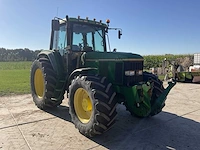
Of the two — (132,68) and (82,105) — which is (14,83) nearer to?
(82,105)

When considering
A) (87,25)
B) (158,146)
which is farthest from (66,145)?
(87,25)

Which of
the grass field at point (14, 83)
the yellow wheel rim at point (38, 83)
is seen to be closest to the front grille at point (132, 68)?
the yellow wheel rim at point (38, 83)

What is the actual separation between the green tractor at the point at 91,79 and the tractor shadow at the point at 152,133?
0.28 m

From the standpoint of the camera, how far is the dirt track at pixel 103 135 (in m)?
3.52

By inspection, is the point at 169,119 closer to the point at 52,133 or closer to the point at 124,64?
the point at 124,64

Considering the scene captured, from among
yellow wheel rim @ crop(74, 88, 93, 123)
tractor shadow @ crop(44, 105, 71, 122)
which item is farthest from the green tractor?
tractor shadow @ crop(44, 105, 71, 122)

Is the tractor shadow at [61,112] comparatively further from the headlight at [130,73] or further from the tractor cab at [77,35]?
the headlight at [130,73]

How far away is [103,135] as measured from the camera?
3922 mm

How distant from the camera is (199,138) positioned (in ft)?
12.7

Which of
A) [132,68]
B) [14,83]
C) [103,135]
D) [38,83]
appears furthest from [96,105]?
[14,83]

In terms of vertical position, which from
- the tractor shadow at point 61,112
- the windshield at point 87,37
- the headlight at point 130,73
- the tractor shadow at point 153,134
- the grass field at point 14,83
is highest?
the windshield at point 87,37

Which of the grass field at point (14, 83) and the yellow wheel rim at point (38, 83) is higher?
the yellow wheel rim at point (38, 83)

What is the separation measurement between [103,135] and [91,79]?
117 cm

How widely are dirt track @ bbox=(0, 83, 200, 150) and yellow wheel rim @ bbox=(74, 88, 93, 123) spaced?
1.18 feet
